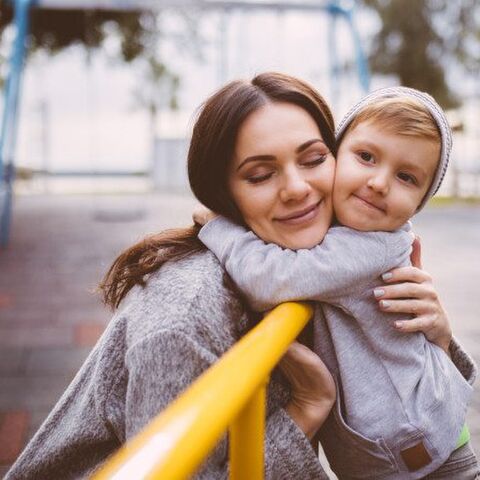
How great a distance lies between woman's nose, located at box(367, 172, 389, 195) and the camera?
131 centimetres

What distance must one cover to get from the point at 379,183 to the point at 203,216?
0.38 meters

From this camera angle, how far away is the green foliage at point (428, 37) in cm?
1909

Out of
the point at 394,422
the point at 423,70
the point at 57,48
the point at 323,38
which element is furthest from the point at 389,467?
the point at 423,70

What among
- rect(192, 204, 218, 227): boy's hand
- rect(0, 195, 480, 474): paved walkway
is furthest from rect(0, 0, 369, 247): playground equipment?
rect(192, 204, 218, 227): boy's hand

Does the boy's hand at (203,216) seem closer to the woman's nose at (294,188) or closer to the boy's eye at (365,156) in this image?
the woman's nose at (294,188)

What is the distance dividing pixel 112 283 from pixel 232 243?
28cm

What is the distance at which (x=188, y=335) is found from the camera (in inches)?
43.1

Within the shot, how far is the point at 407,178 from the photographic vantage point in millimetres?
1382

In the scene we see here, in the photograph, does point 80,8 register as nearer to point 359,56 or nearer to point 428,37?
point 359,56

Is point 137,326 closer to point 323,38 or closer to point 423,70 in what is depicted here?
point 323,38

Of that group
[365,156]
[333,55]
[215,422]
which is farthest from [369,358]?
[333,55]

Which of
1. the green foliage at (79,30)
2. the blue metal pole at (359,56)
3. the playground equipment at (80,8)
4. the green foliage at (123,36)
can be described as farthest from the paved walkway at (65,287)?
the green foliage at (79,30)

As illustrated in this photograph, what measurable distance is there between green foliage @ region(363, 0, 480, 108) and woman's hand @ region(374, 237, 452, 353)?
18.6m

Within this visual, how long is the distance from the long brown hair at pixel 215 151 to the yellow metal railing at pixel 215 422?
1.14 ft
